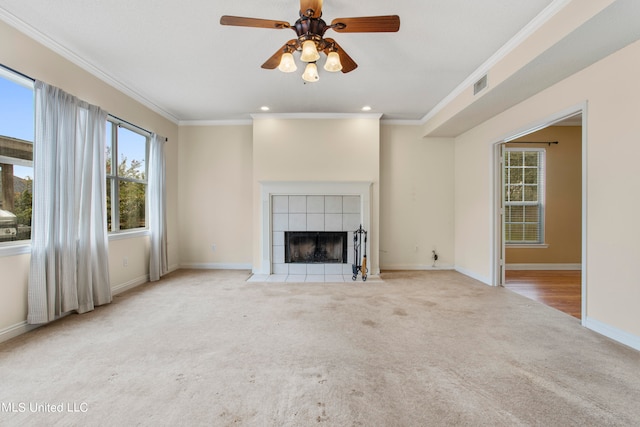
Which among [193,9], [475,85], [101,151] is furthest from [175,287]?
[475,85]

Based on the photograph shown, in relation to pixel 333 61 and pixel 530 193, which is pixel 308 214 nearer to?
pixel 333 61

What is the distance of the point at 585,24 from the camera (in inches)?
78.3

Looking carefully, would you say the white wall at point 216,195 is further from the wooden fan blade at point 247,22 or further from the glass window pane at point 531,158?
the glass window pane at point 531,158

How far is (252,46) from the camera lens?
9.21ft

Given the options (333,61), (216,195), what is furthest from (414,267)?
(333,61)

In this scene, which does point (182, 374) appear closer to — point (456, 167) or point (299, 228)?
point (299, 228)

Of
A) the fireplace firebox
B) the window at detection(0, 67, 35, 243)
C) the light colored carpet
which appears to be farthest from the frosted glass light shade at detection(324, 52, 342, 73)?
the fireplace firebox

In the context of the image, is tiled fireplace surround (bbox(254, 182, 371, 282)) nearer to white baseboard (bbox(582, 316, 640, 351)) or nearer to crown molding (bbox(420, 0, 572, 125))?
crown molding (bbox(420, 0, 572, 125))

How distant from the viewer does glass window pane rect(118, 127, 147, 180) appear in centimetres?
394

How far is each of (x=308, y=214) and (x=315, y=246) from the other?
593mm

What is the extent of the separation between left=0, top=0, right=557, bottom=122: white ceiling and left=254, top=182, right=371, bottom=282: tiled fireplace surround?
1362 mm

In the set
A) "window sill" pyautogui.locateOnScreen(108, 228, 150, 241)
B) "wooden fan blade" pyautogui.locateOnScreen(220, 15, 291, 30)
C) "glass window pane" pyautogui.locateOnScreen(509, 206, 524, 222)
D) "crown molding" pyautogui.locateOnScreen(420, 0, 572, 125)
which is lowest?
"window sill" pyautogui.locateOnScreen(108, 228, 150, 241)

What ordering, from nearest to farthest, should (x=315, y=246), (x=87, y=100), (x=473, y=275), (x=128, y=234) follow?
(x=87, y=100)
(x=128, y=234)
(x=473, y=275)
(x=315, y=246)

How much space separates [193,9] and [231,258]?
3920 mm
